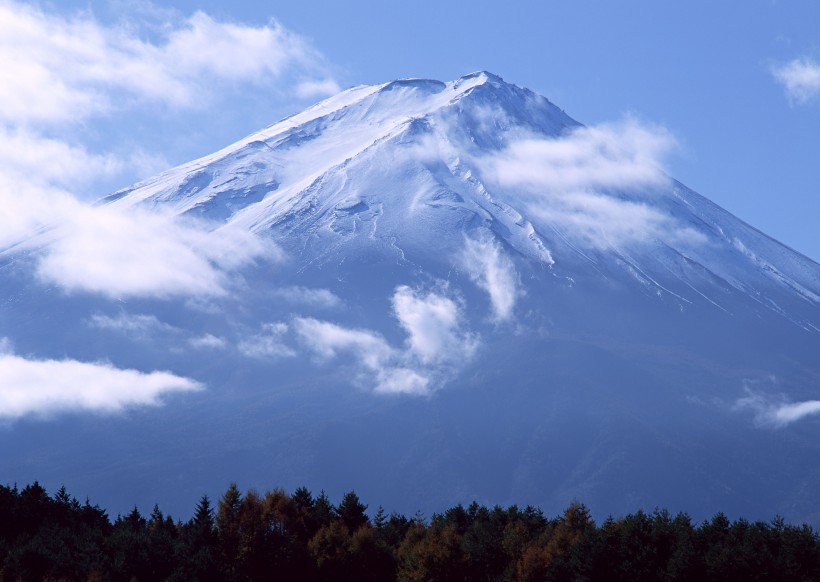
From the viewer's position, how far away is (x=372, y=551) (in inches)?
2336

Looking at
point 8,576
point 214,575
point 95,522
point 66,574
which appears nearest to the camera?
point 8,576

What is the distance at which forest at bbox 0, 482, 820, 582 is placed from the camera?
164 ft

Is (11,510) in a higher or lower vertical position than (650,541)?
higher

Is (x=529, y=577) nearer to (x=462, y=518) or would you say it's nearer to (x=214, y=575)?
(x=214, y=575)

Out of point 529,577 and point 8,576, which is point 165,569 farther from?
point 529,577

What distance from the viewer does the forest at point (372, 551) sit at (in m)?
50.0

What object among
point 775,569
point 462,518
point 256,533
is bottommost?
point 775,569

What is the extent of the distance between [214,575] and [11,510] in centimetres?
1560

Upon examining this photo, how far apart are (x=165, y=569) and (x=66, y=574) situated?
5260 millimetres

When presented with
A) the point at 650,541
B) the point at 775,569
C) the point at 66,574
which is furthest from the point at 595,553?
the point at 66,574

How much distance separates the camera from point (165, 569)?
53719 mm

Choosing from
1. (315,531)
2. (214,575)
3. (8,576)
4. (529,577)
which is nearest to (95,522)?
(315,531)

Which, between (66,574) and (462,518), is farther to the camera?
(462,518)

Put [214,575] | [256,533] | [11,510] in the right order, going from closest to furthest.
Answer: [214,575] → [256,533] → [11,510]
